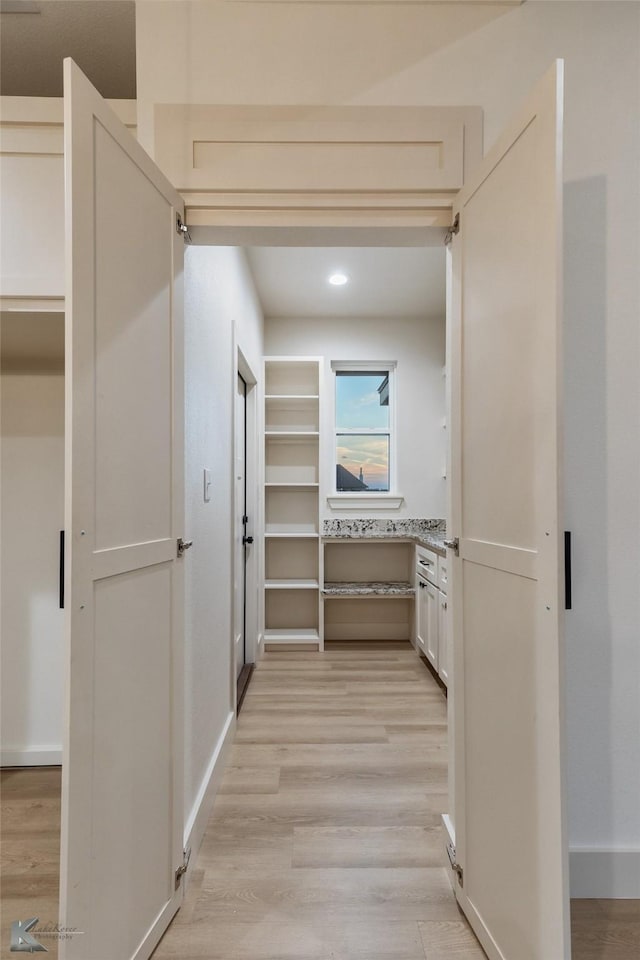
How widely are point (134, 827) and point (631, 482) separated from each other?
1.76 m

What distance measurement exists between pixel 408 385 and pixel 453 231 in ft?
9.82

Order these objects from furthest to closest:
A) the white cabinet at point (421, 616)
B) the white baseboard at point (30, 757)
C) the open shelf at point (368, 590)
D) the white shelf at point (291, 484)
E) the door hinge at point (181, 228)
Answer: the white shelf at point (291, 484) → the open shelf at point (368, 590) → the white cabinet at point (421, 616) → the white baseboard at point (30, 757) → the door hinge at point (181, 228)

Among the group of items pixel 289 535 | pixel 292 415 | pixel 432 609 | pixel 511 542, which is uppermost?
pixel 292 415

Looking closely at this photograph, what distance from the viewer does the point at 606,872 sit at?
1569mm

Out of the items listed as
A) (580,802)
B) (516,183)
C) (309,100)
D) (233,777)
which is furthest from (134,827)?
(309,100)

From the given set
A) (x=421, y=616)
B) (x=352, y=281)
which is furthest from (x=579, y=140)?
(x=421, y=616)

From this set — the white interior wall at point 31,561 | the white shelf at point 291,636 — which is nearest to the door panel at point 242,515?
the white shelf at point 291,636

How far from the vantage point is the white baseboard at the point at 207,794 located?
172 centimetres

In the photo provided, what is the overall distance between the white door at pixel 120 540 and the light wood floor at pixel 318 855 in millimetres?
237

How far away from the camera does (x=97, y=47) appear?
1.91 m

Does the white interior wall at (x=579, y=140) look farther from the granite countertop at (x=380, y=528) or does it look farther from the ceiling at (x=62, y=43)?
the granite countertop at (x=380, y=528)

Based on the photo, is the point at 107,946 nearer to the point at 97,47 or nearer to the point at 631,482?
the point at 631,482

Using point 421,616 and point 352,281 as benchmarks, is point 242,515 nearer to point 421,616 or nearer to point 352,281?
point 421,616

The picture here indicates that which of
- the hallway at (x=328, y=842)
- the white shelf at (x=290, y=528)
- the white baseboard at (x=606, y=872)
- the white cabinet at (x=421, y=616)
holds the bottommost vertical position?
the hallway at (x=328, y=842)
